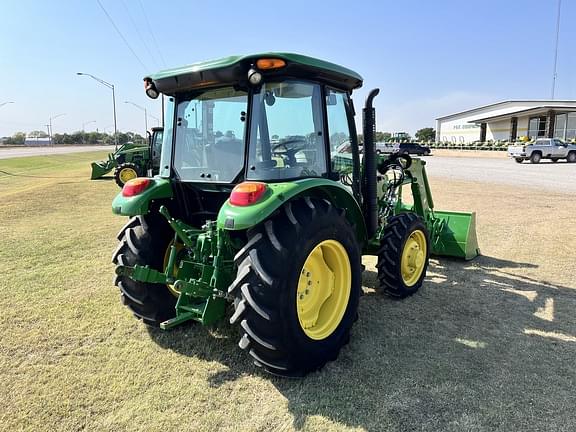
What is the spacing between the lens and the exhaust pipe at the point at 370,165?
439cm

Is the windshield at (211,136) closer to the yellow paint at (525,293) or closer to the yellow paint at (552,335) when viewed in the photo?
the yellow paint at (552,335)

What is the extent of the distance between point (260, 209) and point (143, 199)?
1330 mm

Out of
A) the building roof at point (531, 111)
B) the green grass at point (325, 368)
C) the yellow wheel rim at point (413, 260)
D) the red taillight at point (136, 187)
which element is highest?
the building roof at point (531, 111)

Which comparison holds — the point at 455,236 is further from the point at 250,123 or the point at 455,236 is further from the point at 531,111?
the point at 531,111

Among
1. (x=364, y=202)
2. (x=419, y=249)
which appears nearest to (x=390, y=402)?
(x=364, y=202)

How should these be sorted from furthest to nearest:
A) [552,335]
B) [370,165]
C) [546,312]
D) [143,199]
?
[546,312], [370,165], [552,335], [143,199]

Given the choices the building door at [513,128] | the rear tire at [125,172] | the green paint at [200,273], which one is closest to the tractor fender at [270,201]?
the green paint at [200,273]

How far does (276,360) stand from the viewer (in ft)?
10.2

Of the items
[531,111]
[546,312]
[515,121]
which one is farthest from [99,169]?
[515,121]

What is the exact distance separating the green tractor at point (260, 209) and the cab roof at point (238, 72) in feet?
0.04

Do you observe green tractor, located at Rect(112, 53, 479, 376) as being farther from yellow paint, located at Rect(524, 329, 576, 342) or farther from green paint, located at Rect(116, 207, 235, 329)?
yellow paint, located at Rect(524, 329, 576, 342)

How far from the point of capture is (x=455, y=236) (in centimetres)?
643

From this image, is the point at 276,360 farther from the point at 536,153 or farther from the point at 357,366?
the point at 536,153

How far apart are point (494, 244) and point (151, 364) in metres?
6.02
